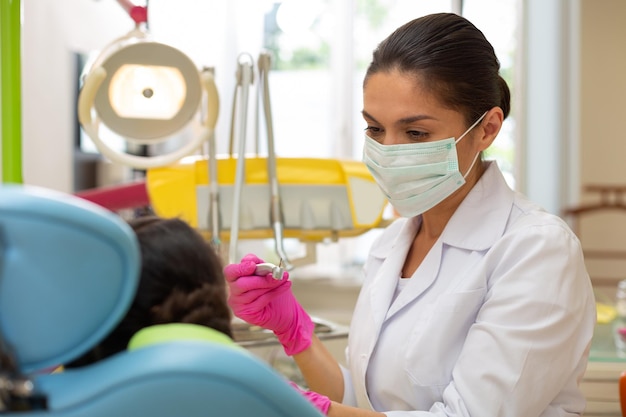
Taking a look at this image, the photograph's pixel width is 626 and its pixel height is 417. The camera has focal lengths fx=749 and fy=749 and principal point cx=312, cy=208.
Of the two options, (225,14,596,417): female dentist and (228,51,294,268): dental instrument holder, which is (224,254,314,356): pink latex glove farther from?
(228,51,294,268): dental instrument holder

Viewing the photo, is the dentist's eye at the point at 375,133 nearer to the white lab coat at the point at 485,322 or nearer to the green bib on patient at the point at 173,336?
the white lab coat at the point at 485,322

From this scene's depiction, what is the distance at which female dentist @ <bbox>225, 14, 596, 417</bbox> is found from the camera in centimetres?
A: 114

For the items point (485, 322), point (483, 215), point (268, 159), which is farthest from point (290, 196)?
point (485, 322)

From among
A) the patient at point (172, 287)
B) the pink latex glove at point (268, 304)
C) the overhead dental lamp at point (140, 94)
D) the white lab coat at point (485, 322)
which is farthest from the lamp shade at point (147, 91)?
the patient at point (172, 287)

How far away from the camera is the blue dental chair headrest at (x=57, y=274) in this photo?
0.51m

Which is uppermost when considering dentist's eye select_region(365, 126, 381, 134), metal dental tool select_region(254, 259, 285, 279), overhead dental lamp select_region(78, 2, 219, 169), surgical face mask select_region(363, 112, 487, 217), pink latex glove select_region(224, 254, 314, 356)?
overhead dental lamp select_region(78, 2, 219, 169)

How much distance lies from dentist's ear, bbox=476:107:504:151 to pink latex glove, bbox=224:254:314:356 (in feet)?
Answer: 1.45

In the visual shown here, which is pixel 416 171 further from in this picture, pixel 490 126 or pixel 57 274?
pixel 57 274

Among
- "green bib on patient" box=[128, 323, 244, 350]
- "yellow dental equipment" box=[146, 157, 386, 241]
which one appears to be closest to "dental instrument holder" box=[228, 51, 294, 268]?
"yellow dental equipment" box=[146, 157, 386, 241]

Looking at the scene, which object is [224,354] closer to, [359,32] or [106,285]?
[106,285]

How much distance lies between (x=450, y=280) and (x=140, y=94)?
2.46 feet

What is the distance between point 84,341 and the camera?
57 cm

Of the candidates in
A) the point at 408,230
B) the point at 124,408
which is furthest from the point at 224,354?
the point at 408,230

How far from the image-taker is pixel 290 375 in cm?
183
